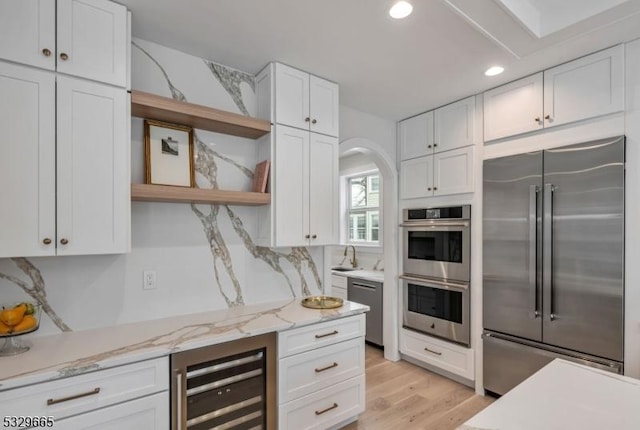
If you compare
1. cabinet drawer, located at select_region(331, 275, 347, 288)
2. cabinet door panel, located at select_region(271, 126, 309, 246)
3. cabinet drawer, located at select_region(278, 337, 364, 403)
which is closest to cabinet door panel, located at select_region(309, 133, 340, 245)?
cabinet door panel, located at select_region(271, 126, 309, 246)

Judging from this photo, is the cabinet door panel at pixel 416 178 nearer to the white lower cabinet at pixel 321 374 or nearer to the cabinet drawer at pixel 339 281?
the cabinet drawer at pixel 339 281

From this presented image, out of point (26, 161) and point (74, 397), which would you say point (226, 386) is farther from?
point (26, 161)

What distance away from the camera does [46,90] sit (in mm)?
1553

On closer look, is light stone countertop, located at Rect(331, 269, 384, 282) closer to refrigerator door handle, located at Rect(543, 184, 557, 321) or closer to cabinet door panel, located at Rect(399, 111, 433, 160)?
cabinet door panel, located at Rect(399, 111, 433, 160)

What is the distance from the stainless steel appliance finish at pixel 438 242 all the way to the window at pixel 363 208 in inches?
51.9

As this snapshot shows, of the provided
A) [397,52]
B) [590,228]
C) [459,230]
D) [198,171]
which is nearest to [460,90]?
[397,52]

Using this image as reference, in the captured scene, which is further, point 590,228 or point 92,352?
point 590,228

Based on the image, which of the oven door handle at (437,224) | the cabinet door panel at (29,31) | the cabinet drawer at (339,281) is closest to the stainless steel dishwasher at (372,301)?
the cabinet drawer at (339,281)

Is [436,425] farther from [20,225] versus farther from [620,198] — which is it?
[20,225]

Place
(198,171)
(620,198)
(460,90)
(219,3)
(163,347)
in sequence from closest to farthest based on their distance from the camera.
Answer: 1. (163,347)
2. (219,3)
3. (620,198)
4. (198,171)
5. (460,90)

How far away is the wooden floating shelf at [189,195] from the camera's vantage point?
184cm

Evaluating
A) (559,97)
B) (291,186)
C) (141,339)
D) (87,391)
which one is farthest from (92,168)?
(559,97)

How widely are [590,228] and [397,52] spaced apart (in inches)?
71.8

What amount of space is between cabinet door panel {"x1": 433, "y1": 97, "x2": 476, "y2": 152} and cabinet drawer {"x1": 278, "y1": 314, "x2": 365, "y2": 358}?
1.91m
